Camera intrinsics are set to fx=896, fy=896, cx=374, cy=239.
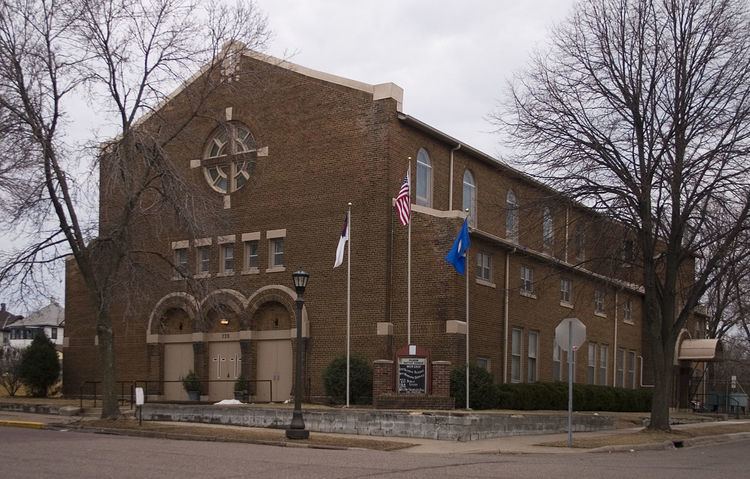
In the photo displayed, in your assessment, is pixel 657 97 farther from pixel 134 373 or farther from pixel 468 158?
pixel 134 373

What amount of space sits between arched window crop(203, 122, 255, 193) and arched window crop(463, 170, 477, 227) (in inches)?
342

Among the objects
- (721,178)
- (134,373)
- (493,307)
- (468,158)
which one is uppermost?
(468,158)

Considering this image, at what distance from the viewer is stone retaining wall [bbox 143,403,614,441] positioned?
22.9 meters

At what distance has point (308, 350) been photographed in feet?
106

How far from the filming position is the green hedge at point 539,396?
28.7 m

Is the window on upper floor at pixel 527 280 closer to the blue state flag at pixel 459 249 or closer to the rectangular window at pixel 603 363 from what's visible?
the blue state flag at pixel 459 249

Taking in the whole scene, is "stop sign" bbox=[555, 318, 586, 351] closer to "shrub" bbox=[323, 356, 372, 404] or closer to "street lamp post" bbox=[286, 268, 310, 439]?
"street lamp post" bbox=[286, 268, 310, 439]

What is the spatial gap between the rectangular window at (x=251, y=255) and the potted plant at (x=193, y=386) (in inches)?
187

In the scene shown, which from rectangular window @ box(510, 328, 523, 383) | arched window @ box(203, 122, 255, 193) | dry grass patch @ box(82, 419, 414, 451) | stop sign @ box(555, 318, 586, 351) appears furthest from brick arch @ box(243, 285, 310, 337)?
stop sign @ box(555, 318, 586, 351)

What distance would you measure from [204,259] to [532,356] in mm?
13773

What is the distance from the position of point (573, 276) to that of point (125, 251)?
18.9 meters

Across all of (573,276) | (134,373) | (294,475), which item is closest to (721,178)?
(573,276)

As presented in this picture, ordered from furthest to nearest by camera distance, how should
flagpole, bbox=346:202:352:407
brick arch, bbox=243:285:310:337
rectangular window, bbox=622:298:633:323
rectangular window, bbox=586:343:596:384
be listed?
rectangular window, bbox=622:298:633:323 → rectangular window, bbox=586:343:596:384 → brick arch, bbox=243:285:310:337 → flagpole, bbox=346:202:352:407

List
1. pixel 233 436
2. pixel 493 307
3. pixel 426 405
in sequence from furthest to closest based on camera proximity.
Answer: pixel 493 307, pixel 426 405, pixel 233 436
